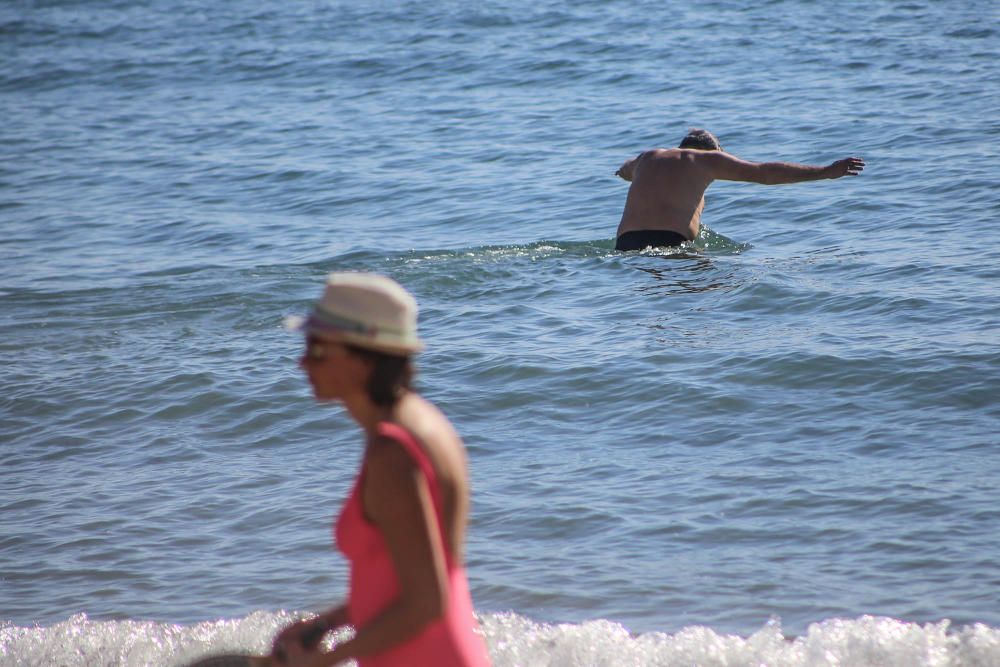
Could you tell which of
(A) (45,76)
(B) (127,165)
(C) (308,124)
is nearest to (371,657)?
(B) (127,165)

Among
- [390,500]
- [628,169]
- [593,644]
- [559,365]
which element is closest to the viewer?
[390,500]

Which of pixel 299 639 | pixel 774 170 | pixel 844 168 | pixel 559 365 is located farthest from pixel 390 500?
pixel 774 170

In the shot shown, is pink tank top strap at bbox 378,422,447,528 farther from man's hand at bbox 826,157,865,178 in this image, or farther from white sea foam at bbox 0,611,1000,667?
man's hand at bbox 826,157,865,178

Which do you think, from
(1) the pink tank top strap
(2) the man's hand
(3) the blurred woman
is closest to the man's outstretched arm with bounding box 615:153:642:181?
(2) the man's hand

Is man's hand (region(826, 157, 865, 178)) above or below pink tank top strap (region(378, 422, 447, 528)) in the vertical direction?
below

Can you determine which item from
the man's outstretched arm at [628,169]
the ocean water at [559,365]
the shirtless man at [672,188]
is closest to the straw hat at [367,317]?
the ocean water at [559,365]

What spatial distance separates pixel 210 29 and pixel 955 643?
22955 mm

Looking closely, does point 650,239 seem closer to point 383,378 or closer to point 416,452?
point 383,378

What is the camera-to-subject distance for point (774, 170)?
9094 millimetres

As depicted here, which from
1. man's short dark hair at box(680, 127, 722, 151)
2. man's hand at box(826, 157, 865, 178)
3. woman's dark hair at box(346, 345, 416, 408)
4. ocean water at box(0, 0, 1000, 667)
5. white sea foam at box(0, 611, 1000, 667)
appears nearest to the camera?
woman's dark hair at box(346, 345, 416, 408)

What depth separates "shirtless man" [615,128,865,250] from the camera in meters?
9.48

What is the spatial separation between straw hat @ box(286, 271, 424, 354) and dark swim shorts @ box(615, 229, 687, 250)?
7.48m

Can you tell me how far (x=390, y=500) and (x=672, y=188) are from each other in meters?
7.57

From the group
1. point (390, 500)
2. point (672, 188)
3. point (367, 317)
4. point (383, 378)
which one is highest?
point (367, 317)
